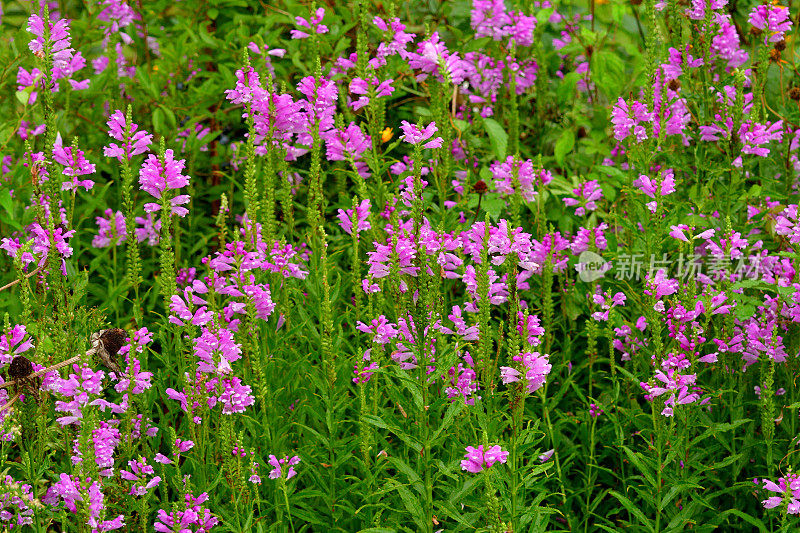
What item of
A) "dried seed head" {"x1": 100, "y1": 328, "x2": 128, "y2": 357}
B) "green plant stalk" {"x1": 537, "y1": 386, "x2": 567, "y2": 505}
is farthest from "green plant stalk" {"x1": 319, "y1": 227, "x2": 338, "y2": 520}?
"green plant stalk" {"x1": 537, "y1": 386, "x2": 567, "y2": 505}

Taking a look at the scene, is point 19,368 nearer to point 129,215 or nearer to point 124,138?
point 129,215

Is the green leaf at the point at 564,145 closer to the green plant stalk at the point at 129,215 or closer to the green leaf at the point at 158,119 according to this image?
the green leaf at the point at 158,119

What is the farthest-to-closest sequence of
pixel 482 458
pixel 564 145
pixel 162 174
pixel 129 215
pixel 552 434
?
pixel 564 145, pixel 552 434, pixel 129 215, pixel 162 174, pixel 482 458

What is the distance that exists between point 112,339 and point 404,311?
0.90 m

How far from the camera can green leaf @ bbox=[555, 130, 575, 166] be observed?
4.64 meters

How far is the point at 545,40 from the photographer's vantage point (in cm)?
596

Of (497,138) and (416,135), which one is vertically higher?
(416,135)

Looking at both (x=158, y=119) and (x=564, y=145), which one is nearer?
(x=158, y=119)

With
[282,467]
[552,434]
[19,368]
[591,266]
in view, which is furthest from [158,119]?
[552,434]

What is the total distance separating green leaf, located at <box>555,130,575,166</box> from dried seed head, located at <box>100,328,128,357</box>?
2471 millimetres

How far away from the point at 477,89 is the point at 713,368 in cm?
220

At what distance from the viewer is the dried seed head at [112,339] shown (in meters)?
2.90

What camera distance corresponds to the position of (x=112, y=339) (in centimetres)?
291

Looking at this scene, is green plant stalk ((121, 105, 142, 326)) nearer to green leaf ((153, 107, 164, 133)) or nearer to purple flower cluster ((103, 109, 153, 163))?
purple flower cluster ((103, 109, 153, 163))
